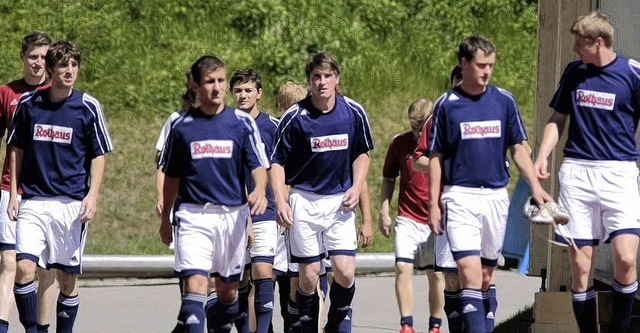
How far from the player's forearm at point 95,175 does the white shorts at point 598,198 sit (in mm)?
3102

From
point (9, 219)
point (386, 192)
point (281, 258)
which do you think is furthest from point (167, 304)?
point (9, 219)

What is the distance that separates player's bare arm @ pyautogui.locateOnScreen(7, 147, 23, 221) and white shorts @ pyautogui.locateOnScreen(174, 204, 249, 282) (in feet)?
4.22

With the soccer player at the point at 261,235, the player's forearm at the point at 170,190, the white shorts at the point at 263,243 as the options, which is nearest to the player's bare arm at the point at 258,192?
the player's forearm at the point at 170,190

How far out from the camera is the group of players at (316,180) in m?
10.3

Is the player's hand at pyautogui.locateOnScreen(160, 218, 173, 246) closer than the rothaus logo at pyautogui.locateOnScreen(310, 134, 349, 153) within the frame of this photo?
Yes

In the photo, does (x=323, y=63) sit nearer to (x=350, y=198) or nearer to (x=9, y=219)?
(x=350, y=198)

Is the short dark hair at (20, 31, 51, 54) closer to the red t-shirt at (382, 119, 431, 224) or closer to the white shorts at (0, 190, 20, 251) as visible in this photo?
the white shorts at (0, 190, 20, 251)

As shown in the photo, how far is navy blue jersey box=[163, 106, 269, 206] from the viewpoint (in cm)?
1023

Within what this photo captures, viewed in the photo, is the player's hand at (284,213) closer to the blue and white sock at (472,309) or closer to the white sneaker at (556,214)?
the blue and white sock at (472,309)

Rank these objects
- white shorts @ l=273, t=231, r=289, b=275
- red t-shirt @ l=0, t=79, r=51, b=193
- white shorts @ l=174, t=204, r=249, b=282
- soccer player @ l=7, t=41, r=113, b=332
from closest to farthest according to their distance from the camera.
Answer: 1. white shorts @ l=174, t=204, r=249, b=282
2. soccer player @ l=7, t=41, r=113, b=332
3. red t-shirt @ l=0, t=79, r=51, b=193
4. white shorts @ l=273, t=231, r=289, b=275

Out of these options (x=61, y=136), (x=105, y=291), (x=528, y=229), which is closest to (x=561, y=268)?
(x=528, y=229)

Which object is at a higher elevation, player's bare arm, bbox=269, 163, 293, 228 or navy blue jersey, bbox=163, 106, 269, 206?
navy blue jersey, bbox=163, 106, 269, 206

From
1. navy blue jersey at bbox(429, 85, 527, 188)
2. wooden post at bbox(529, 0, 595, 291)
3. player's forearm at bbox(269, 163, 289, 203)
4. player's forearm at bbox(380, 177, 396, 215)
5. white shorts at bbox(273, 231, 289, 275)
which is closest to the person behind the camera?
navy blue jersey at bbox(429, 85, 527, 188)

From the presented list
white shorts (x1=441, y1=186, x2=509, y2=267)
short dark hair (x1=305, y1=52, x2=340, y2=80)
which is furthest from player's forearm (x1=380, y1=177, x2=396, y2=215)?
white shorts (x1=441, y1=186, x2=509, y2=267)
